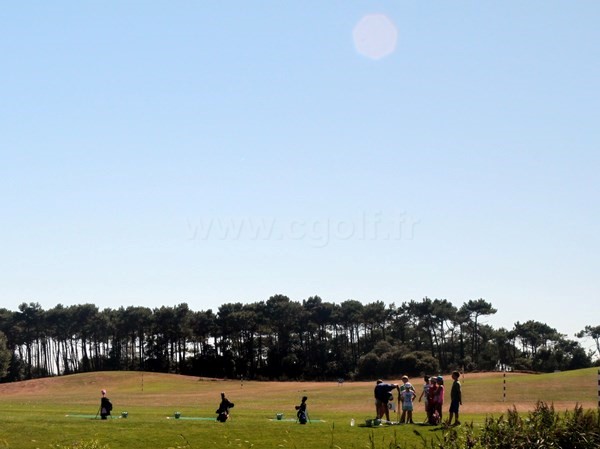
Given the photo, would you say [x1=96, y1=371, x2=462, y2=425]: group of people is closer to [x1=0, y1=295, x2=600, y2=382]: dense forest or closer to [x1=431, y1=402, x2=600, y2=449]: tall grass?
[x1=431, y1=402, x2=600, y2=449]: tall grass

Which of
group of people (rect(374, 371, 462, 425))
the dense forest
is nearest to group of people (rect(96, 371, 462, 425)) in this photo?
group of people (rect(374, 371, 462, 425))

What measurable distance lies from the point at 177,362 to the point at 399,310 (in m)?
44.7

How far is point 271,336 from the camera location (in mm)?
150875

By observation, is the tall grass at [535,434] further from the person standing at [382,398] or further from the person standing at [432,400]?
the person standing at [382,398]

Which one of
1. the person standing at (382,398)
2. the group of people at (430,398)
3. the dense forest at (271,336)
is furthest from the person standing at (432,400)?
the dense forest at (271,336)

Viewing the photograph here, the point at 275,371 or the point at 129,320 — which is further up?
the point at 129,320

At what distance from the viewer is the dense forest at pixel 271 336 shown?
462 ft

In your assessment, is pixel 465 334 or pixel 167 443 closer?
pixel 167 443

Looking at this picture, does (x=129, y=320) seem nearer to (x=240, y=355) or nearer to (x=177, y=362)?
(x=177, y=362)

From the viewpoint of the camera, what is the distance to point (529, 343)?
14588 centimetres

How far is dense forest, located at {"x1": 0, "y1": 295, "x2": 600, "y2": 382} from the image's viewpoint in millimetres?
140875

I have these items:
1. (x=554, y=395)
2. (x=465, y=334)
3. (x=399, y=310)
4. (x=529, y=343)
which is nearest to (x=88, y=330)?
(x=399, y=310)

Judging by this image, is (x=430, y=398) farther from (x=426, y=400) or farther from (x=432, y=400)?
(x=426, y=400)

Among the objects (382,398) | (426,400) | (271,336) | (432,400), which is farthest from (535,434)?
(271,336)
